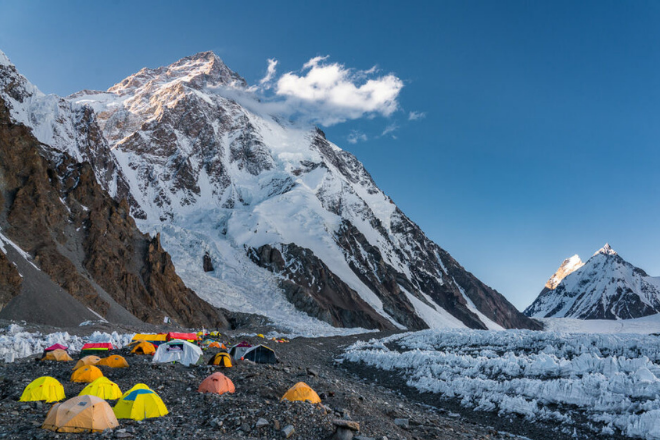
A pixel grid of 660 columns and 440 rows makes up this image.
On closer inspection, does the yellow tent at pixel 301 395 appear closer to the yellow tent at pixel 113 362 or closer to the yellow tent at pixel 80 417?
the yellow tent at pixel 80 417

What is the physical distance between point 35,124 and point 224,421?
9908 cm

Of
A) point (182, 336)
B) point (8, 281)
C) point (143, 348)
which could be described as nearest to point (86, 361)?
point (143, 348)

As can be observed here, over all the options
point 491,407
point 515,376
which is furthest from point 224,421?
point 515,376

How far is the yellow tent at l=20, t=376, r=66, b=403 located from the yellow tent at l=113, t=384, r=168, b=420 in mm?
3500

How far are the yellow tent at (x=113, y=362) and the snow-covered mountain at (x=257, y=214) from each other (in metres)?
50.3

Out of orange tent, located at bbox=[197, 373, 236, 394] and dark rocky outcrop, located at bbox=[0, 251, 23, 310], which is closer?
orange tent, located at bbox=[197, 373, 236, 394]

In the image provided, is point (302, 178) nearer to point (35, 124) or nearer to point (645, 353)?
point (35, 124)

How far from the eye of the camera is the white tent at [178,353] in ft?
74.9

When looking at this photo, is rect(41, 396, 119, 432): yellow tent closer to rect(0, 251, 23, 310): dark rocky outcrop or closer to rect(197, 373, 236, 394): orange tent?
rect(197, 373, 236, 394): orange tent

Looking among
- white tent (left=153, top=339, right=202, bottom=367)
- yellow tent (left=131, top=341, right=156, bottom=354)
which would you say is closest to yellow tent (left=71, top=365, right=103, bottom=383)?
white tent (left=153, top=339, right=202, bottom=367)

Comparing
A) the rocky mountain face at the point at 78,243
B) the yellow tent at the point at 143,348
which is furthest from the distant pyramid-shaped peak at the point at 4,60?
the yellow tent at the point at 143,348

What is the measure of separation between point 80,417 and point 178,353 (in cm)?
1236

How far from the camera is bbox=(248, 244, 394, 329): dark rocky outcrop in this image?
88.2 metres

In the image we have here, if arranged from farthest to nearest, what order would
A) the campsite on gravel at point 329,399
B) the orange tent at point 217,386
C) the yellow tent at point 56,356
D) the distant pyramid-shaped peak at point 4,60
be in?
the distant pyramid-shaped peak at point 4,60 < the yellow tent at point 56,356 < the orange tent at point 217,386 < the campsite on gravel at point 329,399
